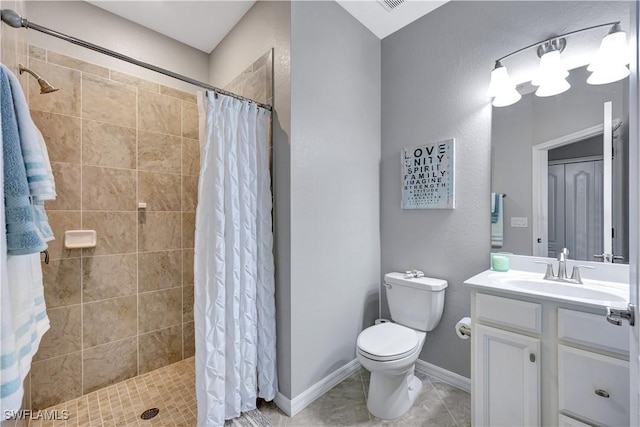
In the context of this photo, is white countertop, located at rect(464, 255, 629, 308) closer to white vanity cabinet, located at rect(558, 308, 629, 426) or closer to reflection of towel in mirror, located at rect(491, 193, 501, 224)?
white vanity cabinet, located at rect(558, 308, 629, 426)

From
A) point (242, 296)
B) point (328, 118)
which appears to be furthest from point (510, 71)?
point (242, 296)

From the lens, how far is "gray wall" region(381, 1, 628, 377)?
1.72 m

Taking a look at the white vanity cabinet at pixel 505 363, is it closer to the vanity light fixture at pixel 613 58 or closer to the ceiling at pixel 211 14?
the vanity light fixture at pixel 613 58

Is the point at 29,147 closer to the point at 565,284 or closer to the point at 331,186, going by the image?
the point at 331,186

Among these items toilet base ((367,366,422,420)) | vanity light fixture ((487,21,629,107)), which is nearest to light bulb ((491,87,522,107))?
vanity light fixture ((487,21,629,107))

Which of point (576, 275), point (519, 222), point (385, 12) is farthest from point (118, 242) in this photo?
point (576, 275)

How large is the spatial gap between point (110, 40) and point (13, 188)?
1.95 m

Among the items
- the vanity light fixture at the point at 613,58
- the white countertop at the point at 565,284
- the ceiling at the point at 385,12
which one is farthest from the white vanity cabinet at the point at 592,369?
the ceiling at the point at 385,12

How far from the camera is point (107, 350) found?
194 cm

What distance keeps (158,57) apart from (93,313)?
206cm

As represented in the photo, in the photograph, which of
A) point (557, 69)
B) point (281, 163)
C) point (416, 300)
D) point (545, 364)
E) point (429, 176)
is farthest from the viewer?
point (429, 176)

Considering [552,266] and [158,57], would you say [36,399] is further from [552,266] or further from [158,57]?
[552,266]

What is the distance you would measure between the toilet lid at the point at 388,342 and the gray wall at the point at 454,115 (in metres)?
0.43

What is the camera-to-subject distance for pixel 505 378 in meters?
1.30
